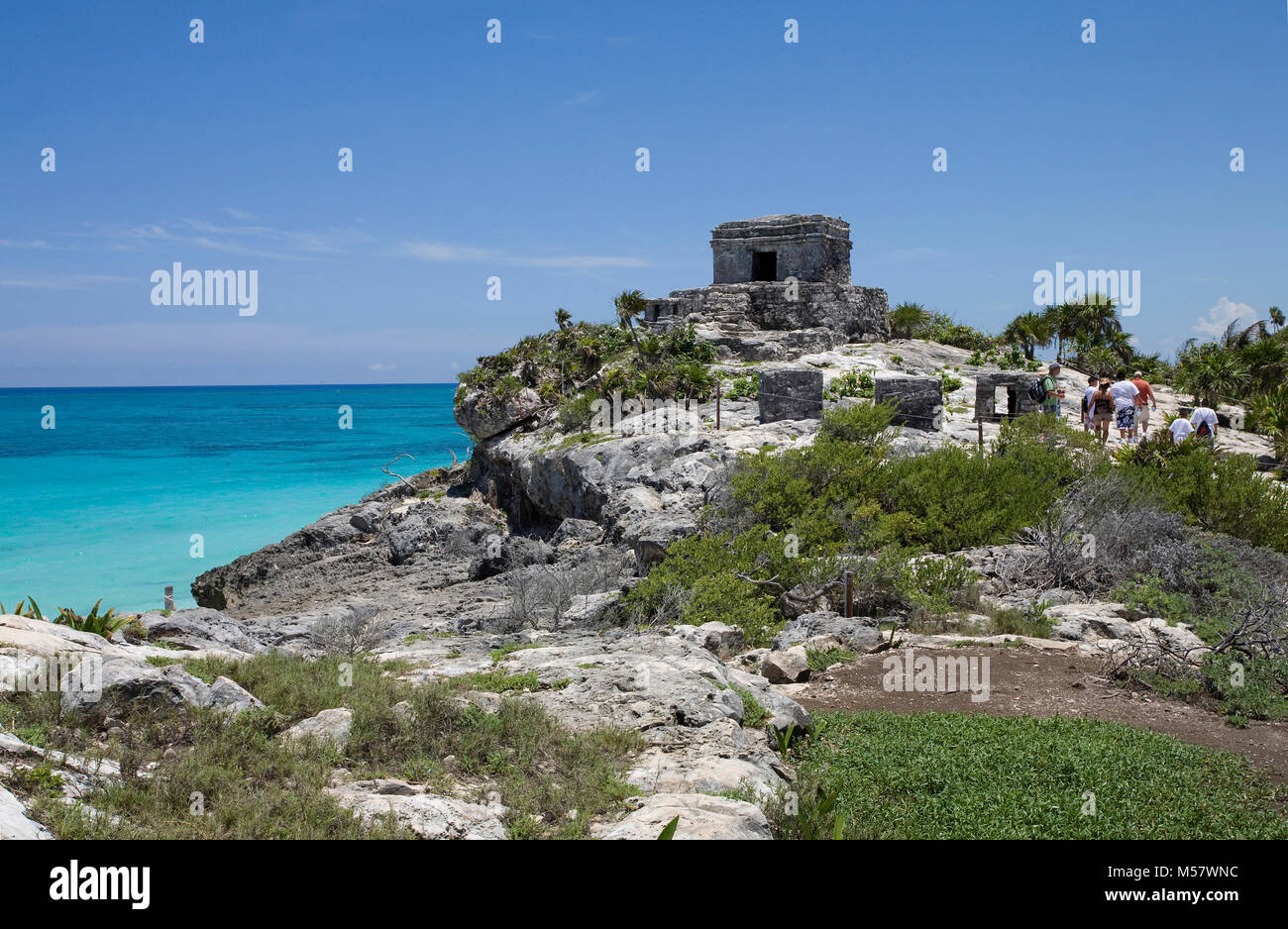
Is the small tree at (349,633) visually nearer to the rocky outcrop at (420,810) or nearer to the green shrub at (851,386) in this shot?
the rocky outcrop at (420,810)

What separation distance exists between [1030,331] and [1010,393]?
1480cm

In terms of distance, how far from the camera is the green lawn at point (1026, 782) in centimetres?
511

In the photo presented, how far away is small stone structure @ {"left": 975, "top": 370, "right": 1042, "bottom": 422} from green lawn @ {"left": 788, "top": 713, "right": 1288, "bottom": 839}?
43.1ft

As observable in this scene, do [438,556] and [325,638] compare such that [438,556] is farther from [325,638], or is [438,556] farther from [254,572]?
[325,638]

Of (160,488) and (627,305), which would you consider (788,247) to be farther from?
(160,488)

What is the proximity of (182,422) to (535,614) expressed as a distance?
3787 inches

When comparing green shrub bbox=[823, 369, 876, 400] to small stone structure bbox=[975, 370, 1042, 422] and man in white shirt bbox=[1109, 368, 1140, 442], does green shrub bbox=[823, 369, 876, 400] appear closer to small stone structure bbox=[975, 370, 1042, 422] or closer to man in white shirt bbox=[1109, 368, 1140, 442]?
small stone structure bbox=[975, 370, 1042, 422]

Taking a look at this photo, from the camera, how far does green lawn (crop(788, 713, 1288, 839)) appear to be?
5.11 metres

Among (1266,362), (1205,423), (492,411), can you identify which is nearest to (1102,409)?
(1205,423)

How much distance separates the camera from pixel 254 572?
72.5 ft

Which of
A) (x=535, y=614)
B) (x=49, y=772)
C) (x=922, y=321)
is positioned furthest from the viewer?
(x=922, y=321)

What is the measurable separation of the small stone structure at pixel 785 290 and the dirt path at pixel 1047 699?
58.5ft

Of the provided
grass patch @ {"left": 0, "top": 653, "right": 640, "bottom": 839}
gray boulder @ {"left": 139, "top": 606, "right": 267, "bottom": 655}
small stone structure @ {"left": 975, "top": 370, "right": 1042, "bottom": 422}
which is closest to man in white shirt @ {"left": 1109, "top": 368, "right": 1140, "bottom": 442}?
small stone structure @ {"left": 975, "top": 370, "right": 1042, "bottom": 422}
